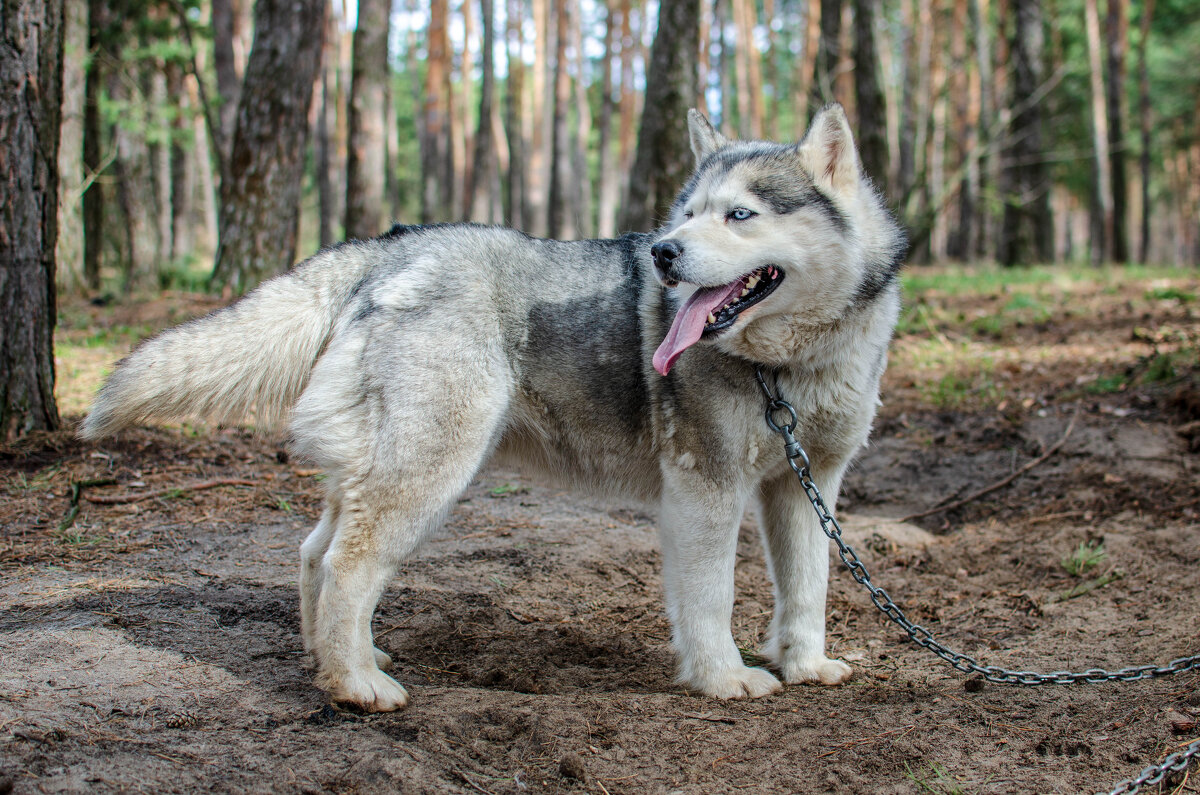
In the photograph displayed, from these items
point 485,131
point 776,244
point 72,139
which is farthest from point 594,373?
point 485,131

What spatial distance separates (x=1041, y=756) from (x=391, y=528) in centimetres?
241

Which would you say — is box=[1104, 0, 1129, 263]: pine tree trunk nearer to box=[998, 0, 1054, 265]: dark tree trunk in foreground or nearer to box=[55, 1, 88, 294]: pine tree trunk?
box=[998, 0, 1054, 265]: dark tree trunk in foreground

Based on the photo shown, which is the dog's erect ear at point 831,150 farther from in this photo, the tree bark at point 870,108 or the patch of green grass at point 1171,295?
the tree bark at point 870,108

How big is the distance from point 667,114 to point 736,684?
800 centimetres

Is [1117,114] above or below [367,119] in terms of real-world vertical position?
above

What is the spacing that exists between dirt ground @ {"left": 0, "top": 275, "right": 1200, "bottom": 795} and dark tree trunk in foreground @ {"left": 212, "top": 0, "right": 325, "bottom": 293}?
3.49m

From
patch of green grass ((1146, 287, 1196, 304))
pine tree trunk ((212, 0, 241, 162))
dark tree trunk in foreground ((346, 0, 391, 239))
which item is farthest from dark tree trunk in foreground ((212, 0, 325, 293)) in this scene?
patch of green grass ((1146, 287, 1196, 304))

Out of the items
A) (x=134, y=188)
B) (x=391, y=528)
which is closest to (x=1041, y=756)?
(x=391, y=528)

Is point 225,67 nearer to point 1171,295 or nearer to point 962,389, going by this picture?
point 962,389

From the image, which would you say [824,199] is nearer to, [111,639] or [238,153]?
[111,639]

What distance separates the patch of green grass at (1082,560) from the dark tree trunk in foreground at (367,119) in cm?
1106

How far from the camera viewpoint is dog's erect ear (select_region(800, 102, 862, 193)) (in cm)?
326

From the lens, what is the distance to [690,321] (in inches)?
122

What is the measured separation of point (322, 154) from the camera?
2486cm
